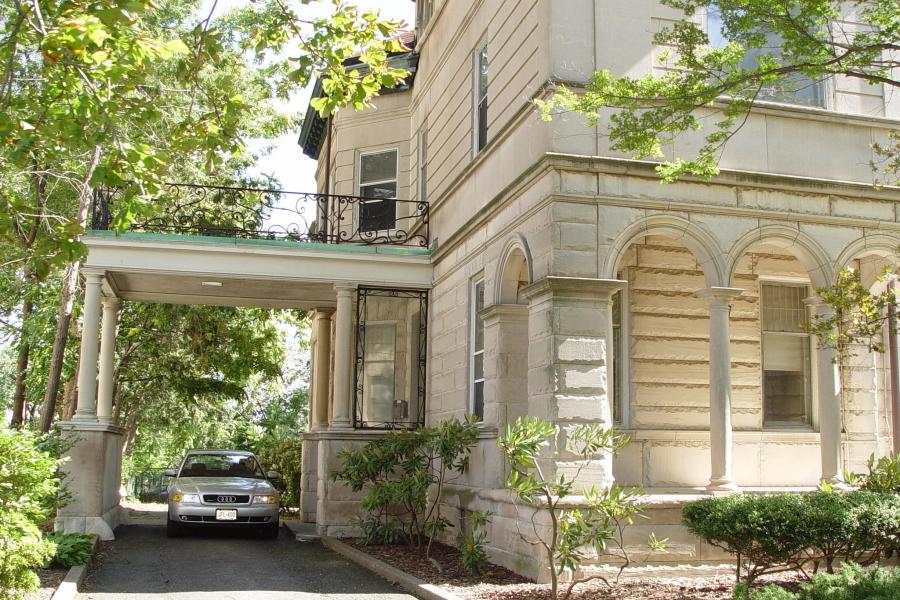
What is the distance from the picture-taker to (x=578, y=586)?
9.68 m

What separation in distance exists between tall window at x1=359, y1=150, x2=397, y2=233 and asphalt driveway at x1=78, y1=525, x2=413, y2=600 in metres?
6.61

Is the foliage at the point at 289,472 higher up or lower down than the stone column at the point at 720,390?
lower down

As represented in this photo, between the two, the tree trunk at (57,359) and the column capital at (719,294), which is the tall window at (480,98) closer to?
the column capital at (719,294)

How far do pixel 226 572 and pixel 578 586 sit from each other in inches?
182

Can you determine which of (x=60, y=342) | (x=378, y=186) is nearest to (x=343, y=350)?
(x=60, y=342)

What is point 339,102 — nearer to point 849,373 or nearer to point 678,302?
point 678,302

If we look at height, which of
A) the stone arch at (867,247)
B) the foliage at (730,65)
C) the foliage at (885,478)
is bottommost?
the foliage at (885,478)

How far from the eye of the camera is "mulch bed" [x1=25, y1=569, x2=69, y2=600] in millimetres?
9273

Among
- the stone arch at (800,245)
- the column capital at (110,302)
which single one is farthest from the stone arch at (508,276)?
the column capital at (110,302)

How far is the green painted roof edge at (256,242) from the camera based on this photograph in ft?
50.8

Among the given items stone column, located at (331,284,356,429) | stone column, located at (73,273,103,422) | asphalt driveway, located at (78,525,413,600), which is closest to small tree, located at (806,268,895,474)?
asphalt driveway, located at (78,525,413,600)

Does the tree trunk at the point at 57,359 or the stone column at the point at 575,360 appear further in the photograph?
the tree trunk at the point at 57,359

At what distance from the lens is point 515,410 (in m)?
11.7

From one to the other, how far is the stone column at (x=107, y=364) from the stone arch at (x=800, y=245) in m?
10.2
